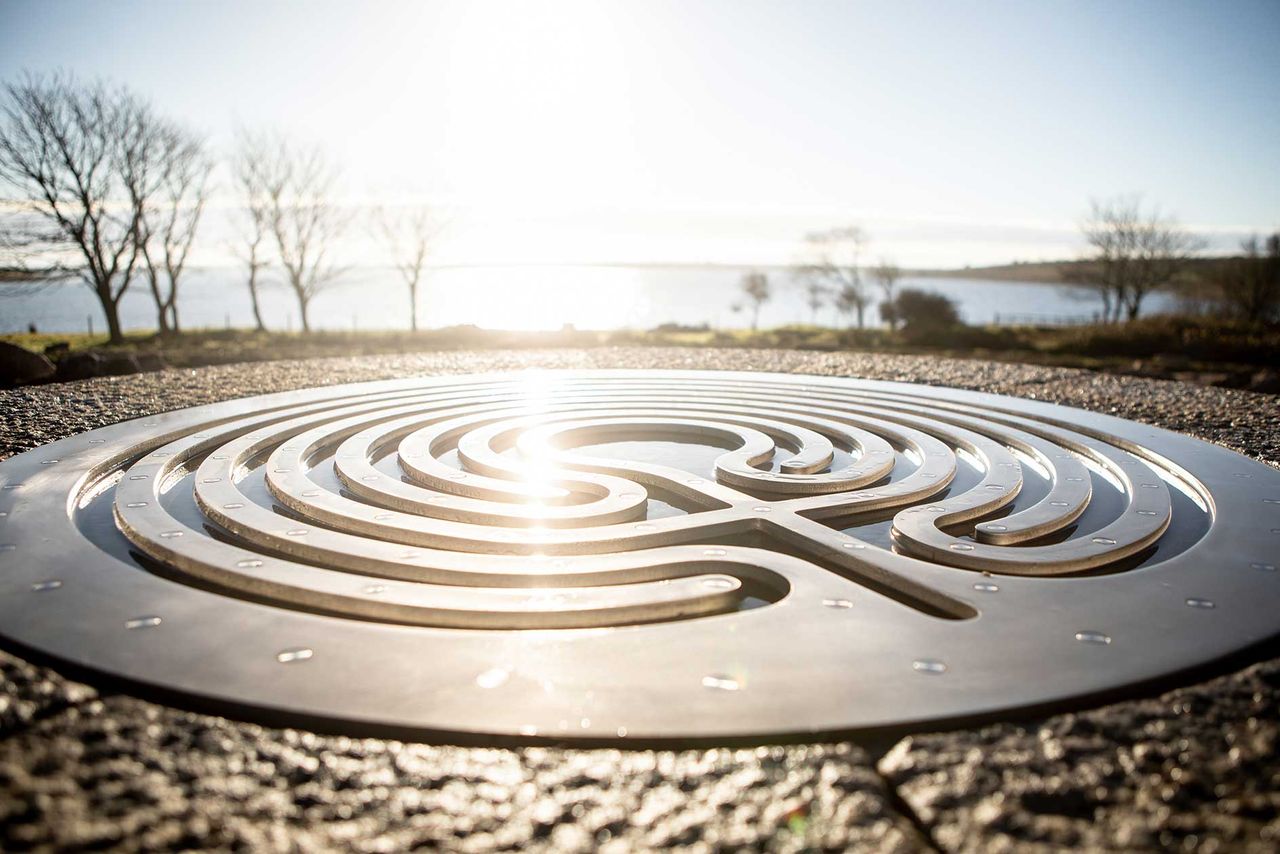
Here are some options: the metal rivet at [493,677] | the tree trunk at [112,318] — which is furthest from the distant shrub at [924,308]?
the metal rivet at [493,677]

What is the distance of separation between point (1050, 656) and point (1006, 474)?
3976 millimetres

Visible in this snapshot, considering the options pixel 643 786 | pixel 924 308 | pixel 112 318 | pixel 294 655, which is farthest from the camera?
pixel 924 308

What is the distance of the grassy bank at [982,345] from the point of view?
20500mm

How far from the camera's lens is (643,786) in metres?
2.96

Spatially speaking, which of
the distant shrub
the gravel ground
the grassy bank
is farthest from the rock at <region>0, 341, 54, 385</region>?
the distant shrub

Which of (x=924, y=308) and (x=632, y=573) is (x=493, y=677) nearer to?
(x=632, y=573)

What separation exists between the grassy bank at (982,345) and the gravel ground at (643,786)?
668 inches

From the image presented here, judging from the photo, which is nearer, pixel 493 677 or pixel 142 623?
pixel 493 677

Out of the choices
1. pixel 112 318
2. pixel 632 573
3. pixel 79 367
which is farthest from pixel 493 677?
pixel 112 318

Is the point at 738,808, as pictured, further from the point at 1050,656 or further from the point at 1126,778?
the point at 1050,656

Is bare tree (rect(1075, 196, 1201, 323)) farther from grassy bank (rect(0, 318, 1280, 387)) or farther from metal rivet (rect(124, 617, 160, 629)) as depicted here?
metal rivet (rect(124, 617, 160, 629))

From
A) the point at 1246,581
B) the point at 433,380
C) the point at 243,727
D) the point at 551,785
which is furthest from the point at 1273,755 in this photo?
the point at 433,380

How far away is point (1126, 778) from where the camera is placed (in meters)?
3.00

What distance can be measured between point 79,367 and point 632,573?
51.4 feet
